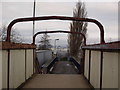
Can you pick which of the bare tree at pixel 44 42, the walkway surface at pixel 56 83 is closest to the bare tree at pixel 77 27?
the bare tree at pixel 44 42

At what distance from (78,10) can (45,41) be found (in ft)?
34.2

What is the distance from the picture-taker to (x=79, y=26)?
26.5m

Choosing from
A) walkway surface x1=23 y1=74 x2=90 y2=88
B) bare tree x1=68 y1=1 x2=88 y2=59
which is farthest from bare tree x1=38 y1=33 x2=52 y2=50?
walkway surface x1=23 y1=74 x2=90 y2=88

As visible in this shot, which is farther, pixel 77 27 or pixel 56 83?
pixel 77 27

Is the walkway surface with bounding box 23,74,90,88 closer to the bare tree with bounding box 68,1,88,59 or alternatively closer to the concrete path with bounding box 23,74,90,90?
the concrete path with bounding box 23,74,90,90

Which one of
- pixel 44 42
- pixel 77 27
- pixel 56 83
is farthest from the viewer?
pixel 44 42

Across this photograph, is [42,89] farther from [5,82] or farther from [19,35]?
[19,35]

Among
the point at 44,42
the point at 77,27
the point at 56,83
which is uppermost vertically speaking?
the point at 77,27

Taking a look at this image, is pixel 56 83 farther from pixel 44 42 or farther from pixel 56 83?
pixel 44 42

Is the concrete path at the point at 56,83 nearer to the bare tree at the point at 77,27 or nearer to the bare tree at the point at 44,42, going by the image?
the bare tree at the point at 77,27

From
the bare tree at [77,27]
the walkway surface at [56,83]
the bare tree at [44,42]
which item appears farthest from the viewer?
the bare tree at [44,42]

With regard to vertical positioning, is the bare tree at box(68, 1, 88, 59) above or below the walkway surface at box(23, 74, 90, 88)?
above

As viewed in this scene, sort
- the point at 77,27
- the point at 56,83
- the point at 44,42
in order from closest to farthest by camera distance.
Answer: the point at 56,83 → the point at 77,27 → the point at 44,42

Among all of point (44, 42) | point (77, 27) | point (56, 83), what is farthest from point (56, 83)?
point (44, 42)
